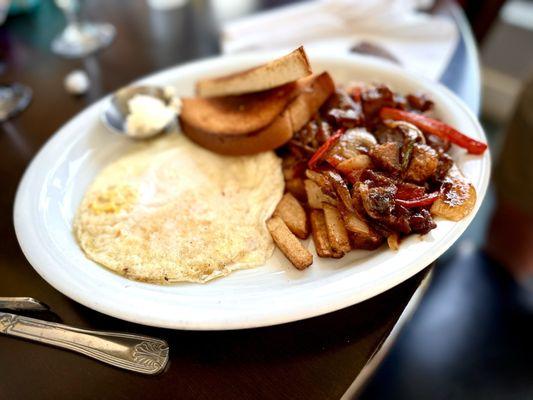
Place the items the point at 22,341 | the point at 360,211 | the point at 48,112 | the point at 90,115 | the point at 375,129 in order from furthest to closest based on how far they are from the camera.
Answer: the point at 48,112, the point at 90,115, the point at 375,129, the point at 360,211, the point at 22,341

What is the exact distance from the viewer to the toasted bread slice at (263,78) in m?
1.54

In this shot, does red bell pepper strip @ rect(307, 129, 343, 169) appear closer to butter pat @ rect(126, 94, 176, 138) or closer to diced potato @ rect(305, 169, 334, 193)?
diced potato @ rect(305, 169, 334, 193)

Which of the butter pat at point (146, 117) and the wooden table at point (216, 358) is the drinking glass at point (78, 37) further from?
the wooden table at point (216, 358)

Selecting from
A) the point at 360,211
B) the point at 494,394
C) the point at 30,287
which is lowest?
the point at 494,394

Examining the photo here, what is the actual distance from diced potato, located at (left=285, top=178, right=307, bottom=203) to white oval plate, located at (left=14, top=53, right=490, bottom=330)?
275 mm

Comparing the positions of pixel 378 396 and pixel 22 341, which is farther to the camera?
pixel 378 396

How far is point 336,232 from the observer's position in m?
1.35

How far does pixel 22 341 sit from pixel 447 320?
6.73ft

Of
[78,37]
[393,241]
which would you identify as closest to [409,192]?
[393,241]

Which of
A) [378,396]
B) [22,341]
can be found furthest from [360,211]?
[378,396]

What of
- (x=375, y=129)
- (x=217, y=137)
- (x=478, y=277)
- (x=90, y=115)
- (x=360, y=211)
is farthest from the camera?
(x=478, y=277)

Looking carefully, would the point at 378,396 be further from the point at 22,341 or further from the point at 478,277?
the point at 22,341

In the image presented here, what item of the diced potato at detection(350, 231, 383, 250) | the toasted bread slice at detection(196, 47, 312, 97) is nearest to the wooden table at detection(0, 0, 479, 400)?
the diced potato at detection(350, 231, 383, 250)

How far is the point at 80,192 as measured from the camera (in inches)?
65.7
